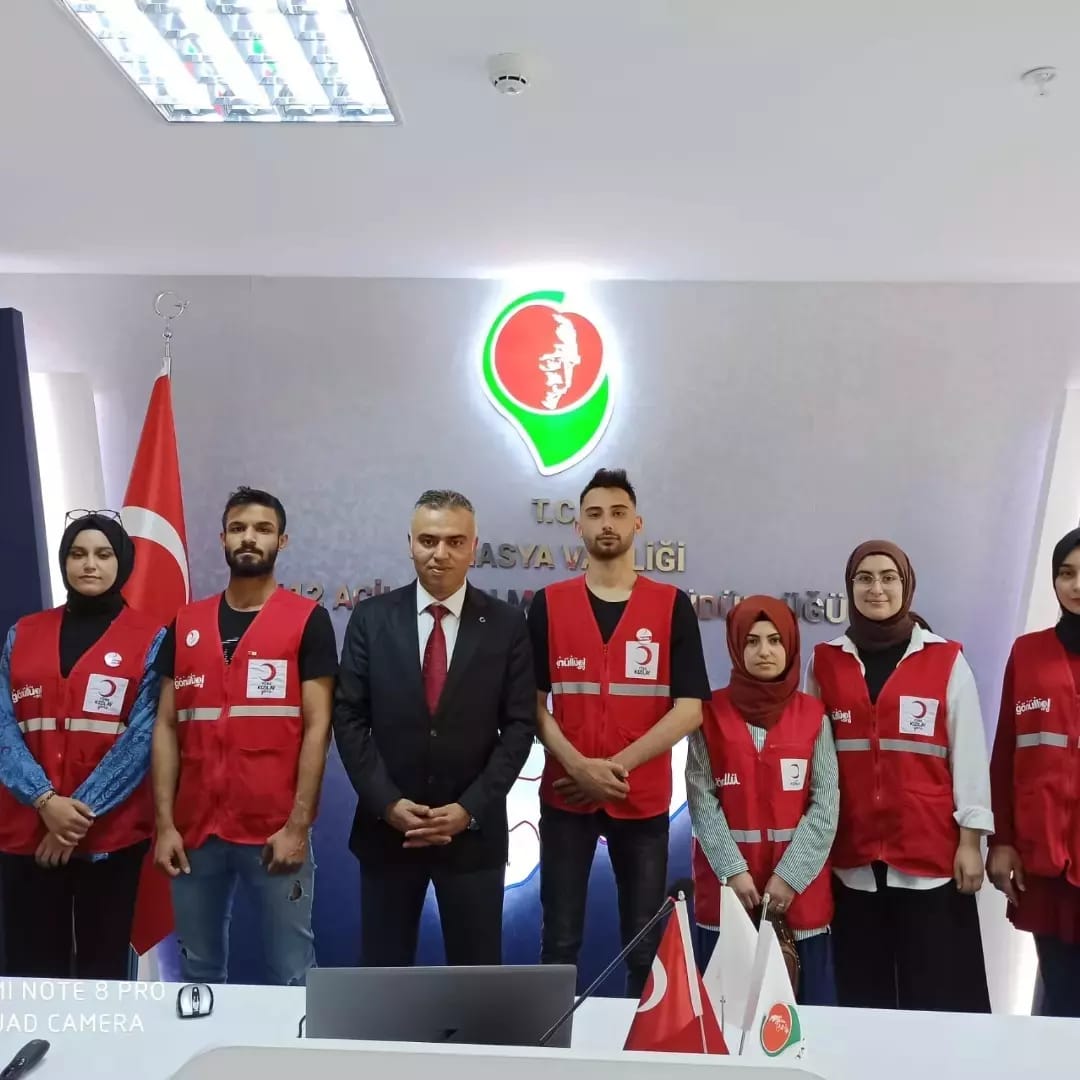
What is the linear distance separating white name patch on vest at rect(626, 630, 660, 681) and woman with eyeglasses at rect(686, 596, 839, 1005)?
0.22 m

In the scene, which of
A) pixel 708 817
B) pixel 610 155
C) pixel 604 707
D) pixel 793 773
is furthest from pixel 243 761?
pixel 610 155

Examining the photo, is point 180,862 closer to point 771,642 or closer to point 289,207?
point 771,642

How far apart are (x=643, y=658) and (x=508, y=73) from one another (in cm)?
160

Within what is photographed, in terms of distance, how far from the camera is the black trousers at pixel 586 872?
2764 millimetres

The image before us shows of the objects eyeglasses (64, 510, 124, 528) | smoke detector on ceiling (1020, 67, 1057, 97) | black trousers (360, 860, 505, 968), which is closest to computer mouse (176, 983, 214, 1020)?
black trousers (360, 860, 505, 968)

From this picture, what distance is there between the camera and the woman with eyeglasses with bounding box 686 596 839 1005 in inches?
101

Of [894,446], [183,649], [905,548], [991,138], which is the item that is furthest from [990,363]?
[183,649]

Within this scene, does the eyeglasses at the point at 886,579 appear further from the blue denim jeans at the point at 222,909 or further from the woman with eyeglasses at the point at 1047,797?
the blue denim jeans at the point at 222,909

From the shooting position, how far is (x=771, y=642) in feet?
8.88

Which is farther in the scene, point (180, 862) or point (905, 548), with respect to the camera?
point (905, 548)

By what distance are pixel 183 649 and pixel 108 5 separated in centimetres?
164

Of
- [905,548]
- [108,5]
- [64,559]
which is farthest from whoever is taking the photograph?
[905,548]

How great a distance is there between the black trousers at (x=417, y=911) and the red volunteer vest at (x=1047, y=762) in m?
1.48

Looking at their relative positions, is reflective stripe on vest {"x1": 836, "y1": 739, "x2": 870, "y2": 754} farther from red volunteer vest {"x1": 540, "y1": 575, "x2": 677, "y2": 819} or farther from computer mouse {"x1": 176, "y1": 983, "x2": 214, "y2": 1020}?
computer mouse {"x1": 176, "y1": 983, "x2": 214, "y2": 1020}
